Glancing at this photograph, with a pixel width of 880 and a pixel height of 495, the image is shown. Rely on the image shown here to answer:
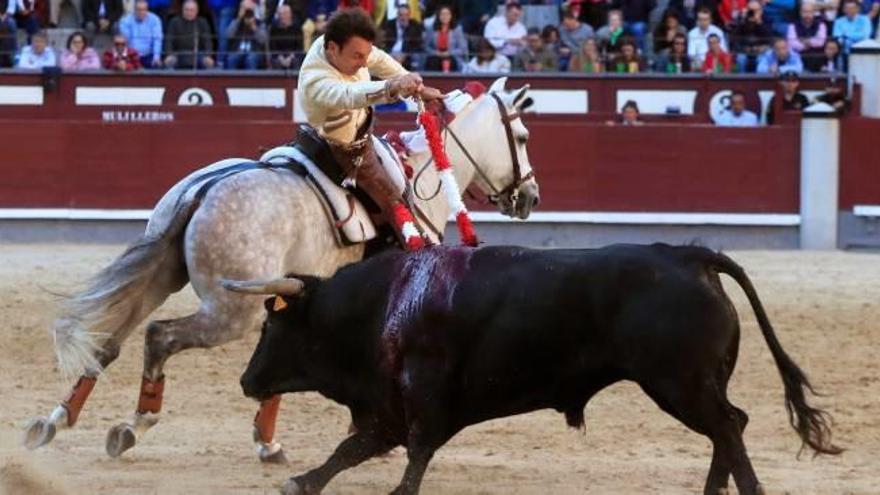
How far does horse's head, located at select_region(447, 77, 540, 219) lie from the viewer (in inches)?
319

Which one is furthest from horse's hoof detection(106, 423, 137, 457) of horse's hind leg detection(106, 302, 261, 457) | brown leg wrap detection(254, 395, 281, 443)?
brown leg wrap detection(254, 395, 281, 443)

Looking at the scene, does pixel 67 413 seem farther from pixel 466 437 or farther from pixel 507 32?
pixel 507 32

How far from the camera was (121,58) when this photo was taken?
1664 cm

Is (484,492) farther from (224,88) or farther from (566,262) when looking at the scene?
(224,88)

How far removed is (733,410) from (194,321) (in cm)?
208

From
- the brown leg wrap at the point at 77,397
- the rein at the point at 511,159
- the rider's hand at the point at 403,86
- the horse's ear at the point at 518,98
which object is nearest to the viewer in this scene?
the rider's hand at the point at 403,86

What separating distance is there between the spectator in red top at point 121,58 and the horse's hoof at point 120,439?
32.5ft

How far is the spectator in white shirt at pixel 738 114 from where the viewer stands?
15992 mm

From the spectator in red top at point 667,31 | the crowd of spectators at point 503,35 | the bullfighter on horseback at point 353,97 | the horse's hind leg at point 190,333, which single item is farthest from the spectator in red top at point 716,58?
the horse's hind leg at point 190,333

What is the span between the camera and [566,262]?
6047mm

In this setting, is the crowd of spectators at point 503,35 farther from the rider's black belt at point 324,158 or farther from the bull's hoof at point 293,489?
the bull's hoof at point 293,489

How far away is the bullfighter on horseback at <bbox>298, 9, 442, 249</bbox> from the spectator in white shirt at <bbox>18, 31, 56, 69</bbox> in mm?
9785

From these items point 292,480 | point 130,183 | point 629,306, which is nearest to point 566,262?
point 629,306

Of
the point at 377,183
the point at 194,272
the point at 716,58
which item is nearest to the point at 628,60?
the point at 716,58
